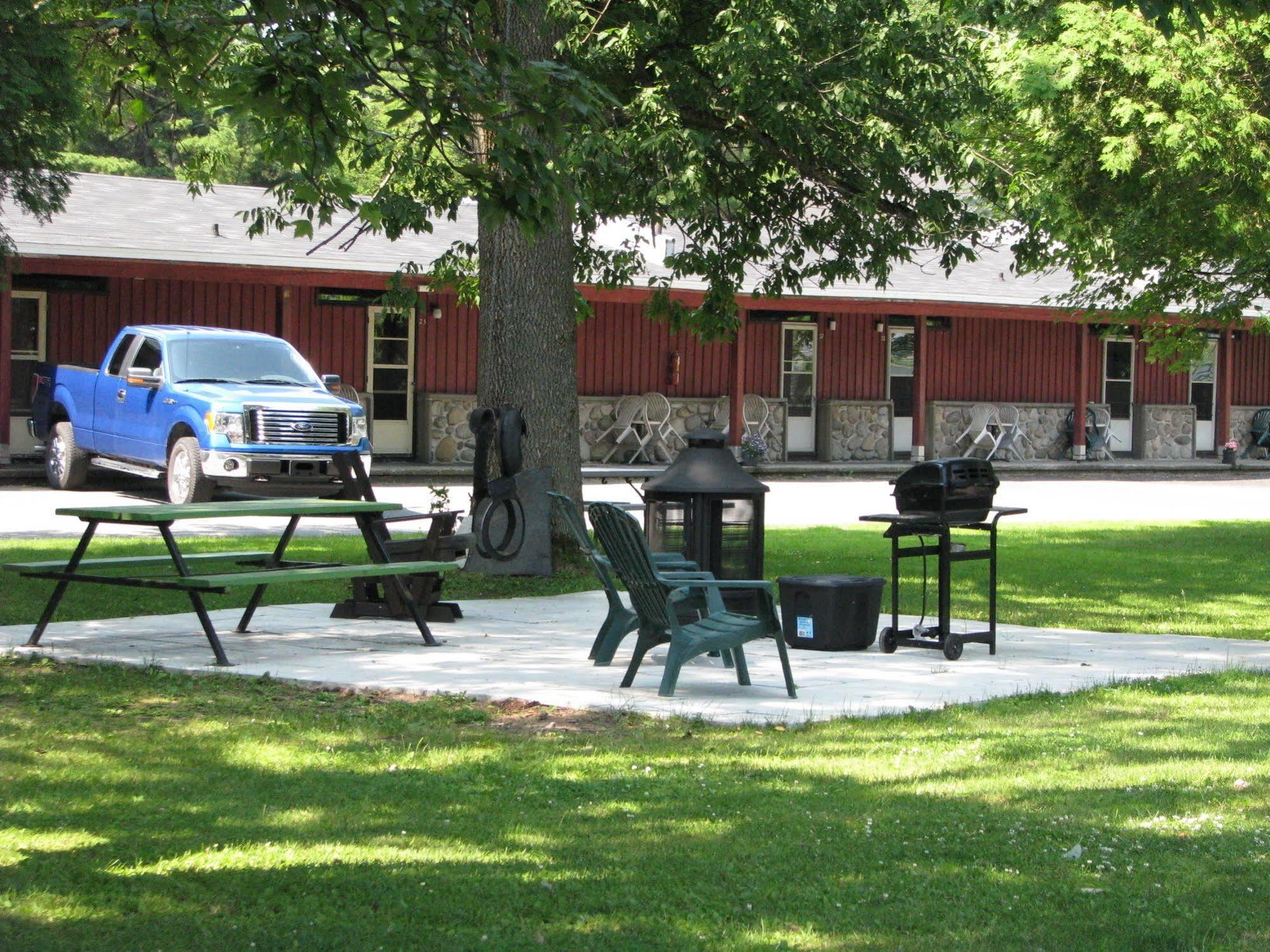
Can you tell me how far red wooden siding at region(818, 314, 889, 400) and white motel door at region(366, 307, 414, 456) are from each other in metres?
7.30

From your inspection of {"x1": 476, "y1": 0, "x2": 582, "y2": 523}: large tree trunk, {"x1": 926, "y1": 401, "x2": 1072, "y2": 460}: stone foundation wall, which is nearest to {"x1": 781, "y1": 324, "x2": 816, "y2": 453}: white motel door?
{"x1": 926, "y1": 401, "x2": 1072, "y2": 460}: stone foundation wall

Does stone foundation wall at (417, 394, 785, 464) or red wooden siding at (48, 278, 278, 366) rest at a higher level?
red wooden siding at (48, 278, 278, 366)

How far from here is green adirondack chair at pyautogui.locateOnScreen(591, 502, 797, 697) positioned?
733cm

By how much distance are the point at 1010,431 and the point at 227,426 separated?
1814 cm

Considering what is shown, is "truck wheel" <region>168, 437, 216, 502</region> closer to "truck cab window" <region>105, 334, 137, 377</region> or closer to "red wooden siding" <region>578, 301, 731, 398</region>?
"truck cab window" <region>105, 334, 137, 377</region>

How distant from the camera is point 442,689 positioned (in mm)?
7418

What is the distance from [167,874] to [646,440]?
22.3 m

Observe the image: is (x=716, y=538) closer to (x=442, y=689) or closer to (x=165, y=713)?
(x=442, y=689)

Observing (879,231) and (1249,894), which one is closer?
(1249,894)

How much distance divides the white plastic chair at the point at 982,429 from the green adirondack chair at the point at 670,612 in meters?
23.4

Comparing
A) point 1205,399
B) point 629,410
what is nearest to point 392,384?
point 629,410

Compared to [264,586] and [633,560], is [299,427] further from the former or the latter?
[633,560]

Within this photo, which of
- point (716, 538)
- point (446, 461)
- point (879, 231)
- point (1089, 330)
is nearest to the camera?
point (716, 538)

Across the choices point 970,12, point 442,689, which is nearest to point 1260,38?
point 970,12
